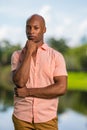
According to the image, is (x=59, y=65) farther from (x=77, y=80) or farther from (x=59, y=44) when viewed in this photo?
(x=59, y=44)

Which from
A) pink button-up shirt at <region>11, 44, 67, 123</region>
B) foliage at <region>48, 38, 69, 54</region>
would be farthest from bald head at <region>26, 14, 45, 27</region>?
foliage at <region>48, 38, 69, 54</region>

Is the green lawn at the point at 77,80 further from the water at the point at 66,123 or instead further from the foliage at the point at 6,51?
the water at the point at 66,123

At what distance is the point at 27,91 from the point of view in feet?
8.34

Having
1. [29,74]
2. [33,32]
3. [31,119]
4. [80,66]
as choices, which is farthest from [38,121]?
[80,66]

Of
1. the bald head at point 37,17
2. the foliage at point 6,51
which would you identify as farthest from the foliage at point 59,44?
the bald head at point 37,17

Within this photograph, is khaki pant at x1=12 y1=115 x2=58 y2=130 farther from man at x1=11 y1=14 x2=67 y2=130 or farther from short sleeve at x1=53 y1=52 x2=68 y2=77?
short sleeve at x1=53 y1=52 x2=68 y2=77

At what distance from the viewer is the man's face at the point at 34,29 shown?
2.61 m

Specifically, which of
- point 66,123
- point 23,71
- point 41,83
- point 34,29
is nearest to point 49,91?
point 41,83

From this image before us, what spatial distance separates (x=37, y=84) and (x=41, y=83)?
0.07ft

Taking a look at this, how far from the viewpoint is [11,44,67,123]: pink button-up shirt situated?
2.55 m

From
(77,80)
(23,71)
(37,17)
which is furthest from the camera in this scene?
(77,80)

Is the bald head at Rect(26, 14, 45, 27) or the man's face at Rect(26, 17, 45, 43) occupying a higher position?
the bald head at Rect(26, 14, 45, 27)

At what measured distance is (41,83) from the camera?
2.55m

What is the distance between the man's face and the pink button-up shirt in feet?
0.22
